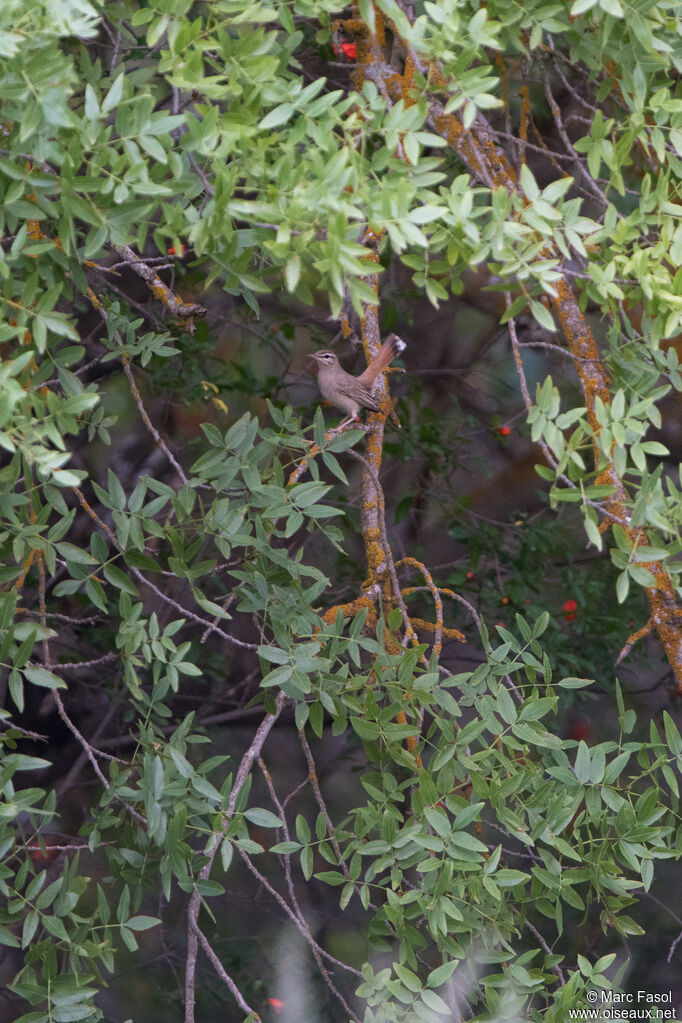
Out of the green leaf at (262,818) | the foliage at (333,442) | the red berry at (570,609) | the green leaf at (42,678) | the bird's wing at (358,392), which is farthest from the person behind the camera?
the red berry at (570,609)

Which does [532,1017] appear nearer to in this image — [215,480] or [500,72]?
[215,480]

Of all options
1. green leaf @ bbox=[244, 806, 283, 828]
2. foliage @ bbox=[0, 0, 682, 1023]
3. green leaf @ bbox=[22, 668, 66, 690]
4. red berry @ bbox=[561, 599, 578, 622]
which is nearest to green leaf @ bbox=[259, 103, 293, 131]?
foliage @ bbox=[0, 0, 682, 1023]

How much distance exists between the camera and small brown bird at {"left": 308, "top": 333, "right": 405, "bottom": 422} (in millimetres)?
2580

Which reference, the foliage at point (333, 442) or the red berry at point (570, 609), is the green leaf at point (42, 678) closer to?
the foliage at point (333, 442)

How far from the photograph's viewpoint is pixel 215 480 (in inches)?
70.3

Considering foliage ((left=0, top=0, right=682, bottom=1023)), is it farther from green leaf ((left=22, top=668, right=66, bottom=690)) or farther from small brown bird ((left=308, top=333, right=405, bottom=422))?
small brown bird ((left=308, top=333, right=405, bottom=422))

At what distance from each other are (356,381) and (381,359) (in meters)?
0.12

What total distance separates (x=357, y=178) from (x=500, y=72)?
4.32 ft

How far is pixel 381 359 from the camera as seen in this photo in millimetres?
2617

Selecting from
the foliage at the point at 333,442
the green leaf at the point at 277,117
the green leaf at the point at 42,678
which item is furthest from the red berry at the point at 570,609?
the green leaf at the point at 277,117

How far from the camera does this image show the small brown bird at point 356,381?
8.46 feet

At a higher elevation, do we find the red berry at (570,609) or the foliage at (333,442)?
the foliage at (333,442)

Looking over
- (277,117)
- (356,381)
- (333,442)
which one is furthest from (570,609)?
(277,117)

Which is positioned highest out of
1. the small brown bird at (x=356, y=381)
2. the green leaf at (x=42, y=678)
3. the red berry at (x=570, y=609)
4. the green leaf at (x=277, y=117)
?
the green leaf at (x=277, y=117)
